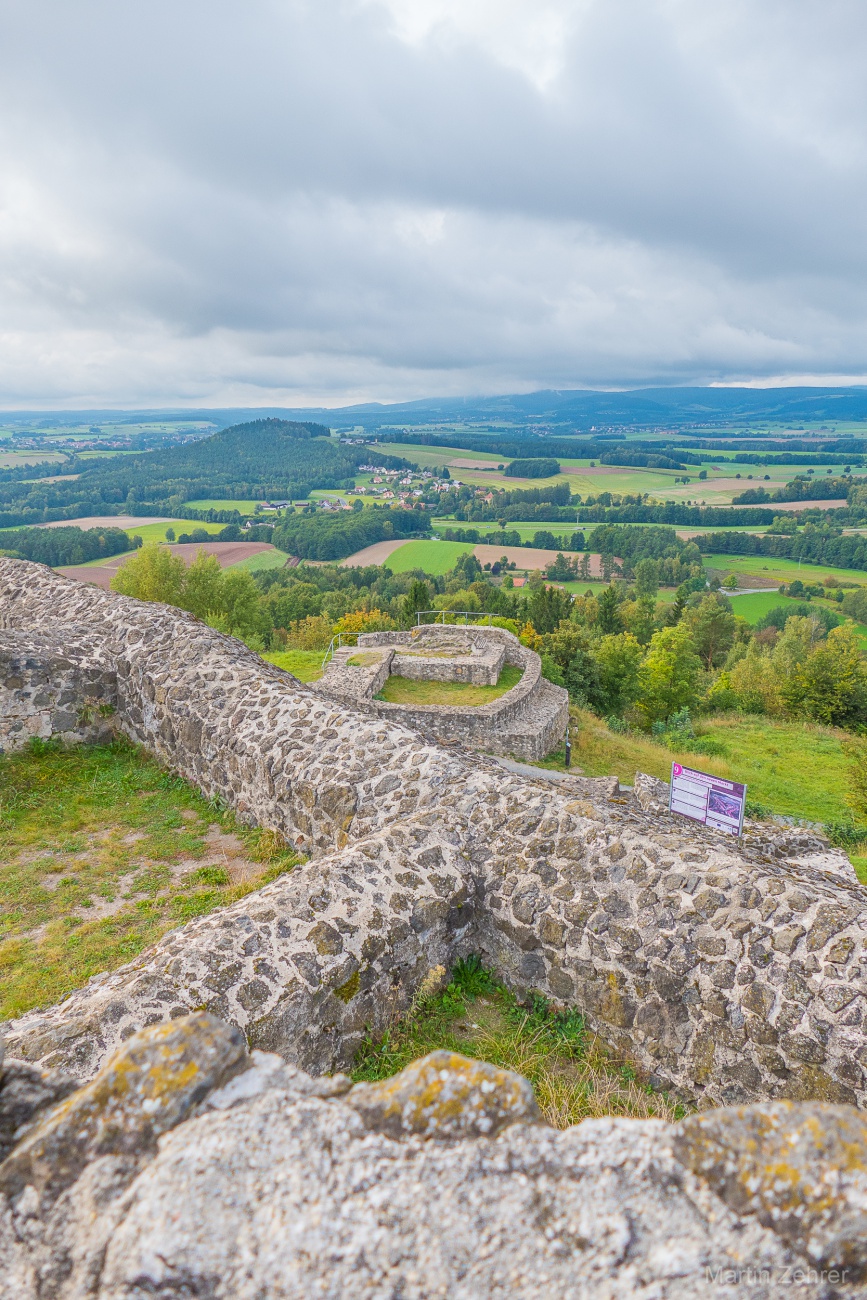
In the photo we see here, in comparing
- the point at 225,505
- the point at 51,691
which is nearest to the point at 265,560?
the point at 225,505

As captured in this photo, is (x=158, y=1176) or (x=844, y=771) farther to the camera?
(x=844, y=771)

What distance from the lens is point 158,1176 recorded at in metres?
2.01

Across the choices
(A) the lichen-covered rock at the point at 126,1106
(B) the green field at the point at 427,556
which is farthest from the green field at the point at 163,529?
(A) the lichen-covered rock at the point at 126,1106

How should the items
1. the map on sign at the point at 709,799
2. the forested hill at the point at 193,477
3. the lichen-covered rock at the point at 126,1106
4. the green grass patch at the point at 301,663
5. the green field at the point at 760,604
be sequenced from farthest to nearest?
1. the forested hill at the point at 193,477
2. the green field at the point at 760,604
3. the green grass patch at the point at 301,663
4. the map on sign at the point at 709,799
5. the lichen-covered rock at the point at 126,1106

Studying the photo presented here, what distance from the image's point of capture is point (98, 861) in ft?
22.9

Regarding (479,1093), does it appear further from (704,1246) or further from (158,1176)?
(158,1176)

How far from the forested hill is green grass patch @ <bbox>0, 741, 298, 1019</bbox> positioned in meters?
102

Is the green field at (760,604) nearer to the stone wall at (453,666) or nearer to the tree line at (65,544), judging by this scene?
the stone wall at (453,666)

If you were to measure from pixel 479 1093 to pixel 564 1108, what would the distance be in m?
2.44

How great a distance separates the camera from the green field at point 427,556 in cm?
9188

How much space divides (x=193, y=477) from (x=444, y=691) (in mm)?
148949

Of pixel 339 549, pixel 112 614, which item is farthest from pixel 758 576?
pixel 112 614

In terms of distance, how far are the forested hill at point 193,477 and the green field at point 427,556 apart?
4428cm

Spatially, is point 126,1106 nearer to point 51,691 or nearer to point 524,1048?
point 524,1048
